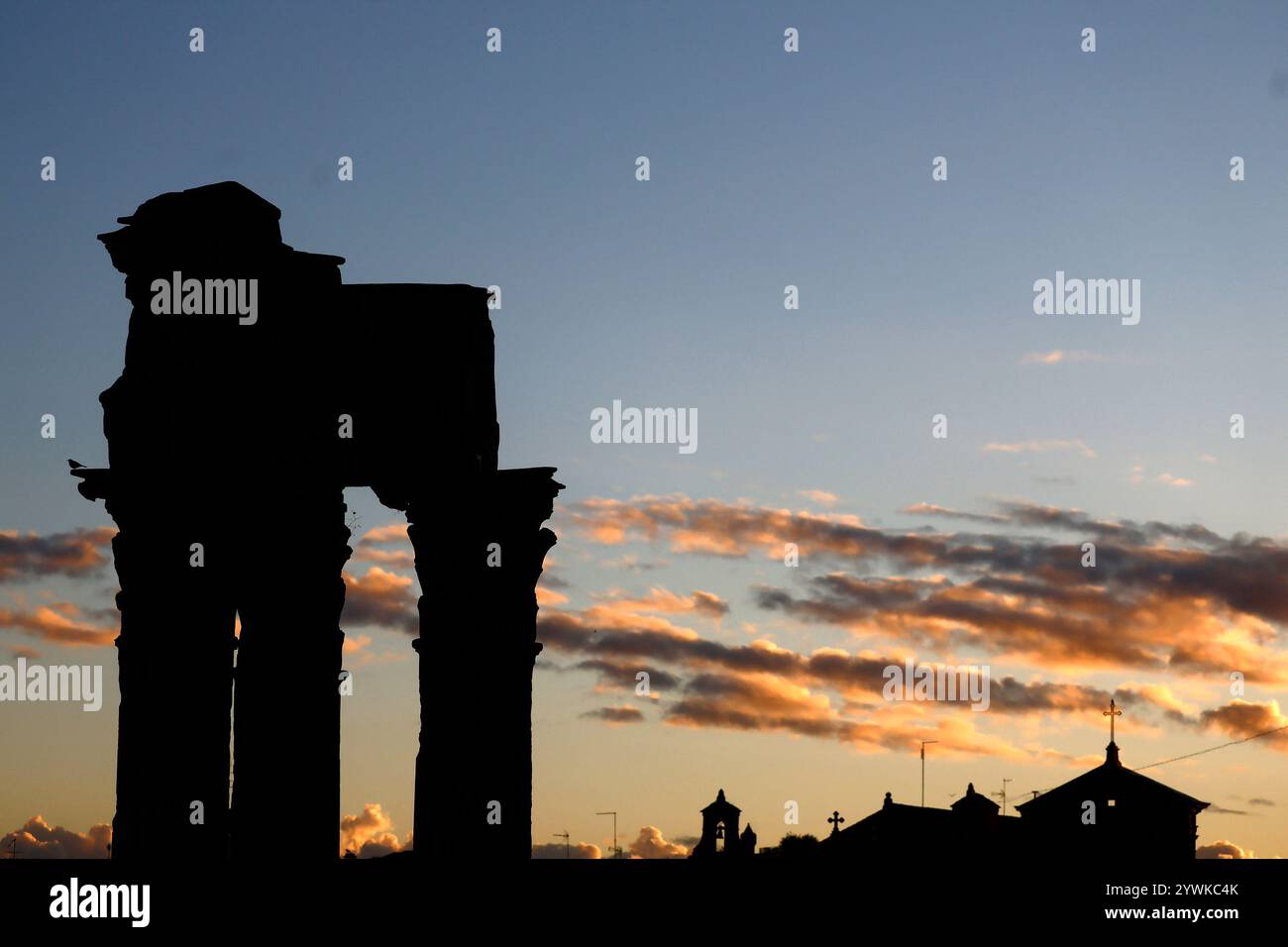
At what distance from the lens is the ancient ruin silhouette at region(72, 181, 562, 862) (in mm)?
33219

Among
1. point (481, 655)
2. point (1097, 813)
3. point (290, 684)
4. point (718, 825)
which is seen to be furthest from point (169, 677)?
point (1097, 813)

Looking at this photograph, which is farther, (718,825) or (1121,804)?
(1121,804)

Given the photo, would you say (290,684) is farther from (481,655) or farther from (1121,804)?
(1121,804)

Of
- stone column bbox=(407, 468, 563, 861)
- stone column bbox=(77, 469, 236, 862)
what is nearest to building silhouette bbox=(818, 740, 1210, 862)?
stone column bbox=(407, 468, 563, 861)

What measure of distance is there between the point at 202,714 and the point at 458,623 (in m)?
5.93

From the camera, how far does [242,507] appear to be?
112 feet

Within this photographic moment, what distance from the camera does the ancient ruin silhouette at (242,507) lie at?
109 feet

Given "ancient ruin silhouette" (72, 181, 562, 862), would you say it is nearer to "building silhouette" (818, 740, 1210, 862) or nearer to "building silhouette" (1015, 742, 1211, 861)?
"building silhouette" (818, 740, 1210, 862)

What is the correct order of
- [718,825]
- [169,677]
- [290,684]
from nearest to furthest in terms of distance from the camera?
[169,677], [290,684], [718,825]

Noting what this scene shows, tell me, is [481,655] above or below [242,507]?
below

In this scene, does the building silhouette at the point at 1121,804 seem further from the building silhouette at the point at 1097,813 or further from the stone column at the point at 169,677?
the stone column at the point at 169,677
